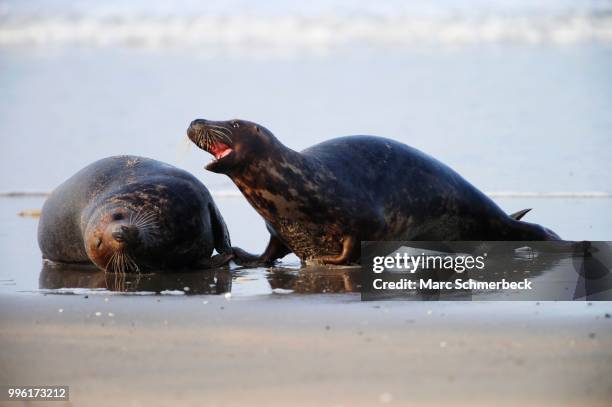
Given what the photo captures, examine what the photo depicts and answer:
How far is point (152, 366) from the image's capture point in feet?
16.5

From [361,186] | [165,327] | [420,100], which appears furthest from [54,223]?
[420,100]

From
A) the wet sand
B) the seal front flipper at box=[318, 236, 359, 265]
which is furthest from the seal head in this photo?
the wet sand

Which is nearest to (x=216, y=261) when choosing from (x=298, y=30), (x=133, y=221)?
(x=133, y=221)

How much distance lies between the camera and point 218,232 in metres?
8.22

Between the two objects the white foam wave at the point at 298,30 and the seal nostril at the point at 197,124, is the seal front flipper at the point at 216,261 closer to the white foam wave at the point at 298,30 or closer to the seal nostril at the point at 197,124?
the seal nostril at the point at 197,124

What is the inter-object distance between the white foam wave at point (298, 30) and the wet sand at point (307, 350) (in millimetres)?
18603

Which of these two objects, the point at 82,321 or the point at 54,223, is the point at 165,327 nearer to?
the point at 82,321

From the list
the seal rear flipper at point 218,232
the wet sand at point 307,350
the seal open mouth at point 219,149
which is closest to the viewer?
the wet sand at point 307,350

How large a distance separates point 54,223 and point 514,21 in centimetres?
1944

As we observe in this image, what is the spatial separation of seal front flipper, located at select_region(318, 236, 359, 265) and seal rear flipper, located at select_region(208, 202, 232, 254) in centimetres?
88

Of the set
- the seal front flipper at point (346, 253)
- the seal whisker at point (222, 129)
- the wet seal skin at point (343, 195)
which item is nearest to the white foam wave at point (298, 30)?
the wet seal skin at point (343, 195)

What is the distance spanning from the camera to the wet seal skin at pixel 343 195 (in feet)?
24.8

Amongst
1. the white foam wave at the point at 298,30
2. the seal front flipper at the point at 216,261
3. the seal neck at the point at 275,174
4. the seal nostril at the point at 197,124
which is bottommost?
the seal front flipper at the point at 216,261

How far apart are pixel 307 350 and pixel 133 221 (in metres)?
2.71
